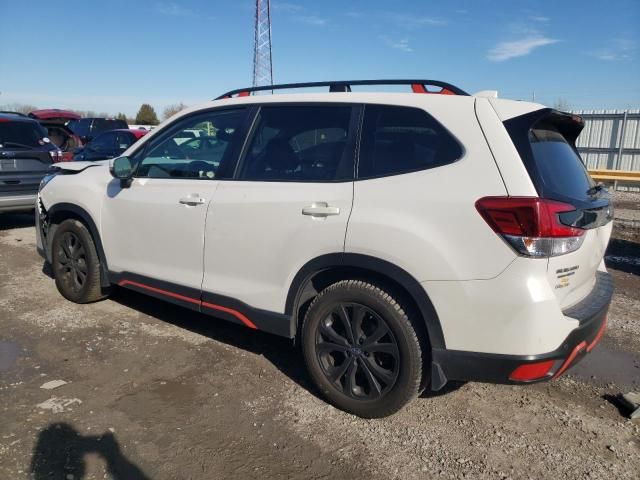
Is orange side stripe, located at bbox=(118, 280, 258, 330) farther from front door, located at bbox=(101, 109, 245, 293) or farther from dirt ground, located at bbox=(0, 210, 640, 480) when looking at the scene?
dirt ground, located at bbox=(0, 210, 640, 480)

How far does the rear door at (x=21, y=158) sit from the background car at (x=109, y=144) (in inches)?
202

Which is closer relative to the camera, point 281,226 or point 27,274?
point 281,226

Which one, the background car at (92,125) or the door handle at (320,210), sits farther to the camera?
the background car at (92,125)

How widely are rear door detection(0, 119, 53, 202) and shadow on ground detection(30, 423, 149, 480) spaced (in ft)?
20.4

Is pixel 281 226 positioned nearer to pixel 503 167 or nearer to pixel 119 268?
pixel 503 167

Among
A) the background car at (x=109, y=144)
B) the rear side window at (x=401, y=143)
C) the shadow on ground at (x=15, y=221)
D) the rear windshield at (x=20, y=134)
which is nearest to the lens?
the rear side window at (x=401, y=143)

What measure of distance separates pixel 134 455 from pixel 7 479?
58cm

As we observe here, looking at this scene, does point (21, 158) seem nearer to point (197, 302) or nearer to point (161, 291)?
point (161, 291)

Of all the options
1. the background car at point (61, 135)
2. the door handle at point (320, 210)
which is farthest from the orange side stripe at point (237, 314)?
the background car at point (61, 135)

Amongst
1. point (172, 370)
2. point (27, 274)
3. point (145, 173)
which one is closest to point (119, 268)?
point (145, 173)

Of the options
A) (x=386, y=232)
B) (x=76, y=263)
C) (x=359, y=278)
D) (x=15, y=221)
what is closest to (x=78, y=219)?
(x=76, y=263)

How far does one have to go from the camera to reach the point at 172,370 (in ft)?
12.1

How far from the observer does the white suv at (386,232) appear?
252cm

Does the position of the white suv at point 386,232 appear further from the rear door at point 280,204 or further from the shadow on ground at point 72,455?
the shadow on ground at point 72,455
